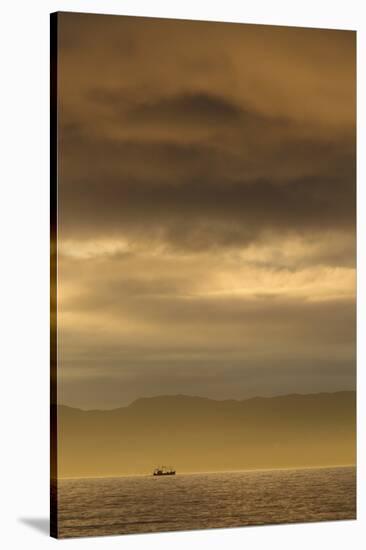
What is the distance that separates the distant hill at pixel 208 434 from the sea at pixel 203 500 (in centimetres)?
9

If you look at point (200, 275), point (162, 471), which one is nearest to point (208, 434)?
point (162, 471)

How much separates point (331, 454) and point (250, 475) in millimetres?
784

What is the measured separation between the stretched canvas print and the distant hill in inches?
0.5

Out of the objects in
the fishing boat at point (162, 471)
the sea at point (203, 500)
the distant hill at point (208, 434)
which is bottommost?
the sea at point (203, 500)

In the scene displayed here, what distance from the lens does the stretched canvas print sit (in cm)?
1279

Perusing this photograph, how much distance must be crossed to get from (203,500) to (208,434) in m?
0.53

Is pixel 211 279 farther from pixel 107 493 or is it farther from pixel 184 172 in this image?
pixel 107 493

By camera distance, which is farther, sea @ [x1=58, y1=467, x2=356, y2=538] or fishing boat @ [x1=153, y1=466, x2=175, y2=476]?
fishing boat @ [x1=153, y1=466, x2=175, y2=476]

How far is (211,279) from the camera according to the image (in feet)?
43.5

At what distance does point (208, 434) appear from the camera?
43.6ft

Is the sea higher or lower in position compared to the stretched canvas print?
lower

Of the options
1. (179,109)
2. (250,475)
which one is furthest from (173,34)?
(250,475)

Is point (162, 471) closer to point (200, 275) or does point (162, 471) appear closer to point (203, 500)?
point (203, 500)

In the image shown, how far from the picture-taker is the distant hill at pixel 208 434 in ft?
42.1
